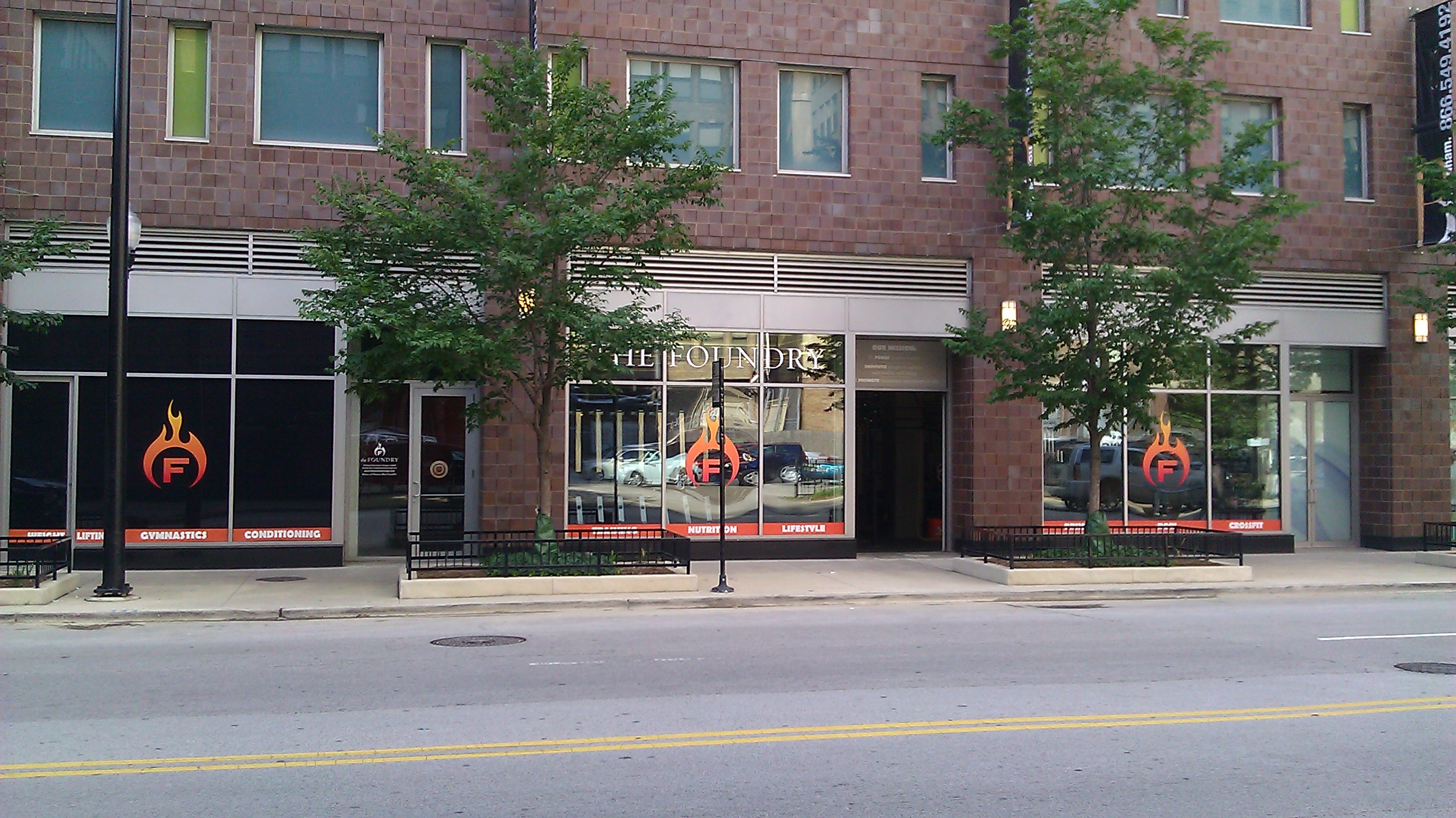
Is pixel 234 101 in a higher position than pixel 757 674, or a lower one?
higher

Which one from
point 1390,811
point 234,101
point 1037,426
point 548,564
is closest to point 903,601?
point 548,564

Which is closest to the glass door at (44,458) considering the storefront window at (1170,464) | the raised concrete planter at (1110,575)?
the raised concrete planter at (1110,575)

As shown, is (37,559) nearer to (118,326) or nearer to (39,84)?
(118,326)

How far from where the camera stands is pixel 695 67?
789 inches

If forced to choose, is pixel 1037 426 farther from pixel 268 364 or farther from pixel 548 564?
pixel 268 364

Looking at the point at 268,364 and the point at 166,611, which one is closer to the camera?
the point at 166,611

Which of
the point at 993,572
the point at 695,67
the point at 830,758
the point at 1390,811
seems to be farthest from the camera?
the point at 695,67

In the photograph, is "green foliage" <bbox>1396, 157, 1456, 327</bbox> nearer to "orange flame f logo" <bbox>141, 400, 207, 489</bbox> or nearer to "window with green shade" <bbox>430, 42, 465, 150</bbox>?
"window with green shade" <bbox>430, 42, 465, 150</bbox>

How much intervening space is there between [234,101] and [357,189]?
3.43m

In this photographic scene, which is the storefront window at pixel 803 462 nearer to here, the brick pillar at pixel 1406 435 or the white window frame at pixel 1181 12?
the white window frame at pixel 1181 12

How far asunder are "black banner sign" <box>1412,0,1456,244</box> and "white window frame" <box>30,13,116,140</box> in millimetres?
22201

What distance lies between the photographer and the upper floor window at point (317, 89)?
18.5m

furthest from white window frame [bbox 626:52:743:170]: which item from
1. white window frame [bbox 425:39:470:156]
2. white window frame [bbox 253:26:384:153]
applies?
white window frame [bbox 253:26:384:153]

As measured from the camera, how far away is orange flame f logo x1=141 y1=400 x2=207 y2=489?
18.0 m
